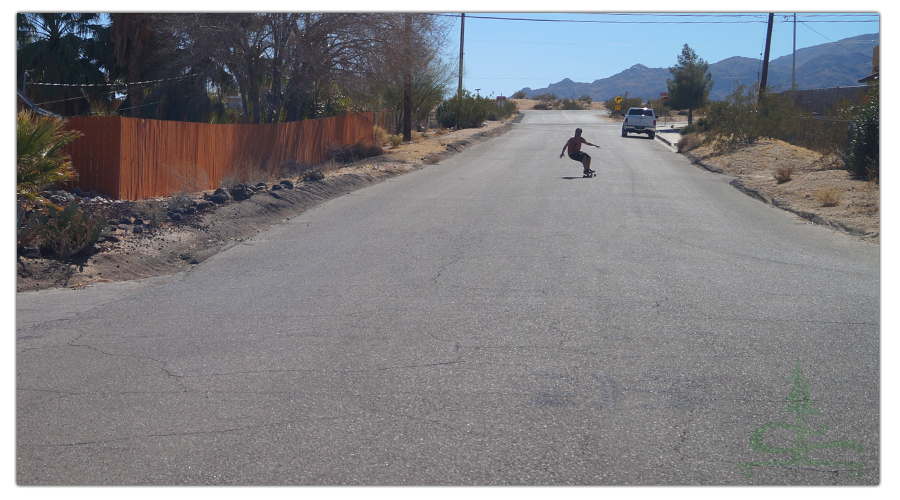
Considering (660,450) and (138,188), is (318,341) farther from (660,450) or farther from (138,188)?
(138,188)

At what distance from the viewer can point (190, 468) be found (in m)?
4.00

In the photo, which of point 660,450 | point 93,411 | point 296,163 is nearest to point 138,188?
point 296,163

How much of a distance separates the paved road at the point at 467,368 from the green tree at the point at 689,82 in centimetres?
5287

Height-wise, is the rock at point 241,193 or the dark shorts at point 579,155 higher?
the dark shorts at point 579,155

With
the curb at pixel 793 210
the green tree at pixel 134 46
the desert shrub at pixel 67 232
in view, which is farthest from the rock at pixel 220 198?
the green tree at pixel 134 46

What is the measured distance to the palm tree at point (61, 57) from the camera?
2359cm

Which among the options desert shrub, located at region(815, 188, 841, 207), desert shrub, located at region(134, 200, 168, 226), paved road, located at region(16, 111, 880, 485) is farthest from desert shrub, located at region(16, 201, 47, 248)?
desert shrub, located at region(815, 188, 841, 207)

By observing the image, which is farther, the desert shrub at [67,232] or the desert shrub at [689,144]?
the desert shrub at [689,144]

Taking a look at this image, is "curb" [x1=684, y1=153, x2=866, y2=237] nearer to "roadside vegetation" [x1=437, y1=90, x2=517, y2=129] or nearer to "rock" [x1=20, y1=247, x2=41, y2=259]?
"rock" [x1=20, y1=247, x2=41, y2=259]

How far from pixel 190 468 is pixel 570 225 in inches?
347

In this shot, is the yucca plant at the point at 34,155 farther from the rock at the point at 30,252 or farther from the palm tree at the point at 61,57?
the palm tree at the point at 61,57

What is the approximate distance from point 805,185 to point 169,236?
49.5ft

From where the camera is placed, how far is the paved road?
409cm

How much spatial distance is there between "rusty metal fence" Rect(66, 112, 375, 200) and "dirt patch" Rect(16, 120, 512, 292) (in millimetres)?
1038
